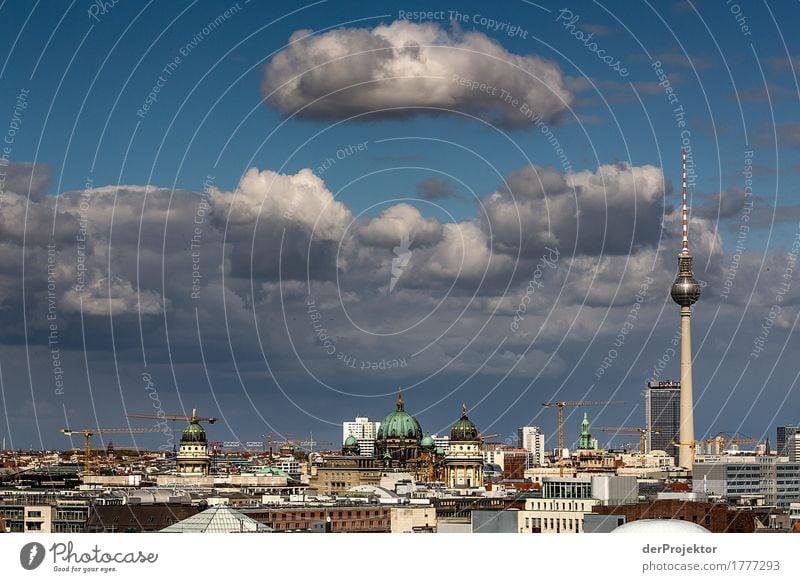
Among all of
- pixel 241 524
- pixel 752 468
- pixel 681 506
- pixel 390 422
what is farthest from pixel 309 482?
pixel 241 524

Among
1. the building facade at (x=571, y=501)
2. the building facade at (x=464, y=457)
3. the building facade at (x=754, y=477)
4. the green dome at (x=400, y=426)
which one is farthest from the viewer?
the green dome at (x=400, y=426)

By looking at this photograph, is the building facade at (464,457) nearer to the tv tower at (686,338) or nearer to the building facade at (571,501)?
the tv tower at (686,338)

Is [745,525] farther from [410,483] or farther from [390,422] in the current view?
[390,422]

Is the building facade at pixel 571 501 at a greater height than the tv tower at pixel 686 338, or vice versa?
the tv tower at pixel 686 338
